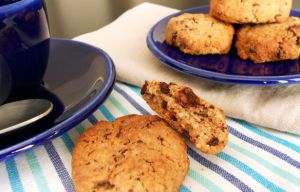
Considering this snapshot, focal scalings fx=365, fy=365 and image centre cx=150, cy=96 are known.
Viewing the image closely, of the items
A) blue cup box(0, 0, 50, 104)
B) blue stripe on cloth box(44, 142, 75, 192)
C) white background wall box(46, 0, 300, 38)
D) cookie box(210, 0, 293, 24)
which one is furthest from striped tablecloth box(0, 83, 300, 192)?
white background wall box(46, 0, 300, 38)

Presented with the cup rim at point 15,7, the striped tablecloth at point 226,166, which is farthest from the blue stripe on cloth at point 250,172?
the cup rim at point 15,7

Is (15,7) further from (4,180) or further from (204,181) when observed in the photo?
(204,181)

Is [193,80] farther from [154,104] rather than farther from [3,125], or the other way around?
[3,125]

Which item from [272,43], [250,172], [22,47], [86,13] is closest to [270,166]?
[250,172]

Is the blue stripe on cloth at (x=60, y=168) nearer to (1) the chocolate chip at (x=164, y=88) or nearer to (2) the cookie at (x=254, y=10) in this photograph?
(1) the chocolate chip at (x=164, y=88)

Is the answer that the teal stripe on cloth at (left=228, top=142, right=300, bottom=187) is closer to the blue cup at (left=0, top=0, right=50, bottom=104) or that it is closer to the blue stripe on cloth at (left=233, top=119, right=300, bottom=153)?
the blue stripe on cloth at (left=233, top=119, right=300, bottom=153)

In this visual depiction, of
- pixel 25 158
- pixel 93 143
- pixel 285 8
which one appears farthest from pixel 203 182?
pixel 285 8

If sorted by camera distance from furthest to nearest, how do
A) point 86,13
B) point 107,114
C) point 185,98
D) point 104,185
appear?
point 86,13 → point 107,114 → point 185,98 → point 104,185
